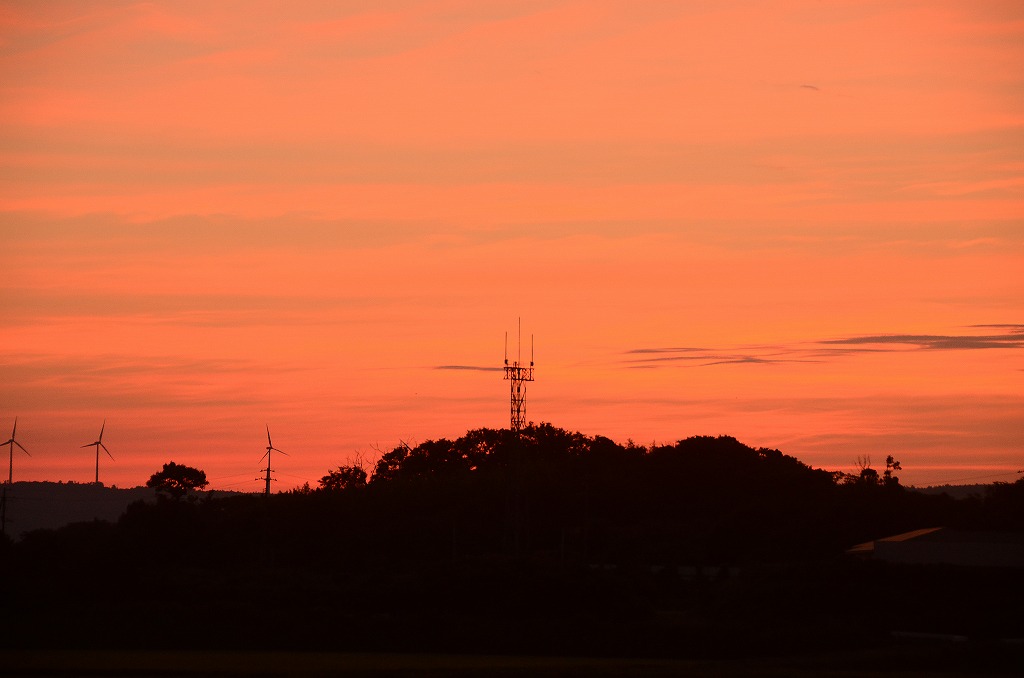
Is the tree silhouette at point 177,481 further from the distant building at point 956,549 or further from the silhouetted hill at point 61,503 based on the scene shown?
the distant building at point 956,549

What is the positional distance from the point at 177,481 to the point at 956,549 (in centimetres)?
5837

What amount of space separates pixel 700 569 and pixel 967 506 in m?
25.1

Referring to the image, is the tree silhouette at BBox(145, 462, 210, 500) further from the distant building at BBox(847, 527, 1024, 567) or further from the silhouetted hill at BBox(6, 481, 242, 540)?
the distant building at BBox(847, 527, 1024, 567)

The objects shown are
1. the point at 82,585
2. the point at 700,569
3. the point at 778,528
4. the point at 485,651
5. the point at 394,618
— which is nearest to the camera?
the point at 485,651

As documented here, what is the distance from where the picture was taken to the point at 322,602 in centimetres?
6556

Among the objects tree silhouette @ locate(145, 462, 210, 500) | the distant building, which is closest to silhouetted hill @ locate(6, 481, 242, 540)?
tree silhouette @ locate(145, 462, 210, 500)

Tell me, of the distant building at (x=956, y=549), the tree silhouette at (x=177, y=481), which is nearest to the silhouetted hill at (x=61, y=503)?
the tree silhouette at (x=177, y=481)

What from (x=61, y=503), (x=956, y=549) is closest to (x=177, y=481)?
(x=61, y=503)

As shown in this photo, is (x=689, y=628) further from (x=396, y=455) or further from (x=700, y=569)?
(x=396, y=455)

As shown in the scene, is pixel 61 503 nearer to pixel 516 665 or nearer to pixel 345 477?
pixel 345 477

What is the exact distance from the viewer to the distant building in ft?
242

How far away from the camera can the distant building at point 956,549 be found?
7381cm

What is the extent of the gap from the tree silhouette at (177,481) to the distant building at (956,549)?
5308 cm

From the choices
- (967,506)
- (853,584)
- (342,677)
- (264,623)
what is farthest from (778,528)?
(342,677)
